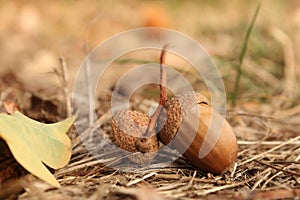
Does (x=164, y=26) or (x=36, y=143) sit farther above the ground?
(x=164, y=26)

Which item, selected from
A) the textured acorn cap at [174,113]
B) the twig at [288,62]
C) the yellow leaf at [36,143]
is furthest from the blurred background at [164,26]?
the yellow leaf at [36,143]

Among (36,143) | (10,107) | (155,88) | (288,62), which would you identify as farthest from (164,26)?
(36,143)

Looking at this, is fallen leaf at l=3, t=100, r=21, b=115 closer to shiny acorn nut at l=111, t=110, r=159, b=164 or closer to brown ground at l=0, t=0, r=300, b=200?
brown ground at l=0, t=0, r=300, b=200

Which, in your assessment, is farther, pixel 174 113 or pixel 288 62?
pixel 288 62

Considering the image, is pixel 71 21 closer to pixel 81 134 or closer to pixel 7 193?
pixel 81 134

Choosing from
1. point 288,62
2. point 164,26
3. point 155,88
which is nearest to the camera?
point 155,88

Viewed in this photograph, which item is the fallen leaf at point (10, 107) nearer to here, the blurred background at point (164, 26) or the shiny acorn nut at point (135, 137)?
the shiny acorn nut at point (135, 137)

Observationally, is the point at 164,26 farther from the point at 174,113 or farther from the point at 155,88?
the point at 174,113
